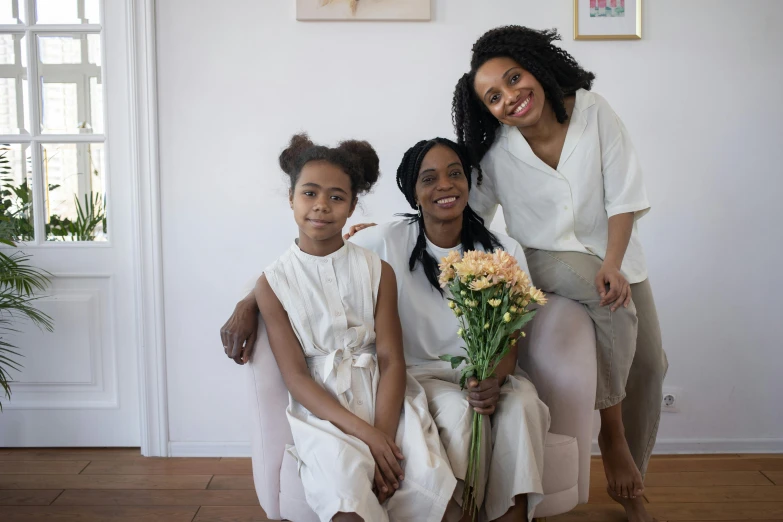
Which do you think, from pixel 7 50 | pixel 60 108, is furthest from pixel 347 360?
pixel 7 50

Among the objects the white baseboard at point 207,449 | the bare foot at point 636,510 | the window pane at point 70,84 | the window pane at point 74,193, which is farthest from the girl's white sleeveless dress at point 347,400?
the window pane at point 70,84

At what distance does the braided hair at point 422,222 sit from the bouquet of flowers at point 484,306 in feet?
1.03

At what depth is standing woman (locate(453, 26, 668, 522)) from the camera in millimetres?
1733

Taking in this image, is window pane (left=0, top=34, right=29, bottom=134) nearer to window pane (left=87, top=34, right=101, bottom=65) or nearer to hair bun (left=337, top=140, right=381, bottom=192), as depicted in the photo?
window pane (left=87, top=34, right=101, bottom=65)

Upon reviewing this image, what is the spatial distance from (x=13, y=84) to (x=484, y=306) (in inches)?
85.9

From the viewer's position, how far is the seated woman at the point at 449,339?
4.73 feet

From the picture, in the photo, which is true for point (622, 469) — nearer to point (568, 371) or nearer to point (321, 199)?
point (568, 371)

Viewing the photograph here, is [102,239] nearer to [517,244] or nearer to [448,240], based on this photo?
[448,240]

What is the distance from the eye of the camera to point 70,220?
99.5 inches

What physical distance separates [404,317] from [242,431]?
1089 millimetres

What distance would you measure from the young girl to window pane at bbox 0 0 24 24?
1.52 meters

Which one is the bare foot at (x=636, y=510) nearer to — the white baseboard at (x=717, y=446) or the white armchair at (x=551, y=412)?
the white armchair at (x=551, y=412)

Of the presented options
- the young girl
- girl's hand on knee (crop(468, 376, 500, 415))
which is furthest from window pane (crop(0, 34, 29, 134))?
girl's hand on knee (crop(468, 376, 500, 415))

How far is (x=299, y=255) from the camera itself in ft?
5.37
